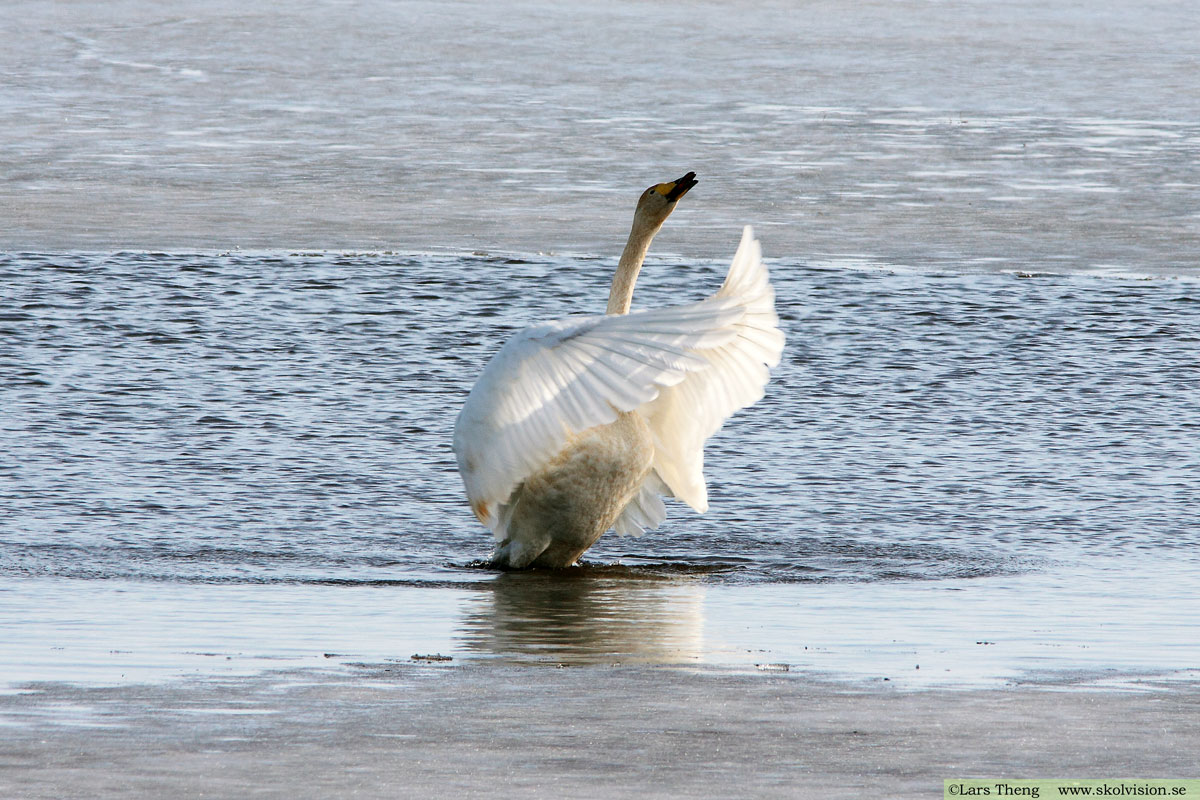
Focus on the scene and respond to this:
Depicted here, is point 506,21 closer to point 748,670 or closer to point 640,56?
point 640,56

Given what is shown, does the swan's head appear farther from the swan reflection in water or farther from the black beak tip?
the swan reflection in water

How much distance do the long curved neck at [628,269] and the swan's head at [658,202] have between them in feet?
0.07

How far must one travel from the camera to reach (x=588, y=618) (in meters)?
6.67

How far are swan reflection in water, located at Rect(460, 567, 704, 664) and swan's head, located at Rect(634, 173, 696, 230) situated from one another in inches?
61.9

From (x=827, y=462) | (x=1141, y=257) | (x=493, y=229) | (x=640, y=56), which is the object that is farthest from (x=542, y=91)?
(x=827, y=462)

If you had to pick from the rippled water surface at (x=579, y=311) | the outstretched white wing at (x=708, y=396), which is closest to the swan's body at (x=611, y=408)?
the outstretched white wing at (x=708, y=396)

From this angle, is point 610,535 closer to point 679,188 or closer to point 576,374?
point 679,188

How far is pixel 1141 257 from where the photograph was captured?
44.7 feet

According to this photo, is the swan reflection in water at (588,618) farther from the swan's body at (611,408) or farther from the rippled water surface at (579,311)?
the swan's body at (611,408)

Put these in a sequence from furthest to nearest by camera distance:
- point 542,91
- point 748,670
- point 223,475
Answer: point 542,91 < point 223,475 < point 748,670

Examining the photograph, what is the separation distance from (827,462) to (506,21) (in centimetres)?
1859

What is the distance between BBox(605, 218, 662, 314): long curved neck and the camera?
27.0ft

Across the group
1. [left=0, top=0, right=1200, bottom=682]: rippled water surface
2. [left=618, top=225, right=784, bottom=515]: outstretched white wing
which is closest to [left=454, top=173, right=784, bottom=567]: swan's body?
[left=618, top=225, right=784, bottom=515]: outstretched white wing

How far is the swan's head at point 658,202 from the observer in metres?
8.65
